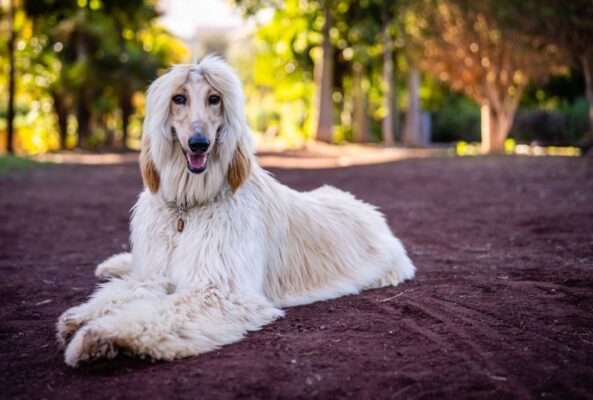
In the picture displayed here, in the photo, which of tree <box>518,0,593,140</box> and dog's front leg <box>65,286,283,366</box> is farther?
tree <box>518,0,593,140</box>

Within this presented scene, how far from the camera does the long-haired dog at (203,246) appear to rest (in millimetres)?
3258

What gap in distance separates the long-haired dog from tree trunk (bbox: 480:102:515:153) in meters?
14.3

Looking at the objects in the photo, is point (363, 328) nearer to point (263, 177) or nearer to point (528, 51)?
point (263, 177)

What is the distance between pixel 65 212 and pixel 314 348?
7.03 metres

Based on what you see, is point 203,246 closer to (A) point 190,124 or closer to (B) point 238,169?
(B) point 238,169

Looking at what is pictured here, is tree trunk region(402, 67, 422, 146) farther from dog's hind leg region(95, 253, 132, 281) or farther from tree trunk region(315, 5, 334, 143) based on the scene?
dog's hind leg region(95, 253, 132, 281)

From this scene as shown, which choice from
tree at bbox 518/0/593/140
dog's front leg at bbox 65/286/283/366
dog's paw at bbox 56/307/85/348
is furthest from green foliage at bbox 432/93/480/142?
dog's paw at bbox 56/307/85/348

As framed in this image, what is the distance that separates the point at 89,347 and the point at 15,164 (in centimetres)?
1517

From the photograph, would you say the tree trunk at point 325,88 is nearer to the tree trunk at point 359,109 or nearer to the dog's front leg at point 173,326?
the tree trunk at point 359,109

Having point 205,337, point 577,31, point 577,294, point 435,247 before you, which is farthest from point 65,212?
point 577,31

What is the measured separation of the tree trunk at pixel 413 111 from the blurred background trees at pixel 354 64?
86 millimetres

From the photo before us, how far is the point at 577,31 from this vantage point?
583 inches

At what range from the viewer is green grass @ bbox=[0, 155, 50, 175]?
621 inches

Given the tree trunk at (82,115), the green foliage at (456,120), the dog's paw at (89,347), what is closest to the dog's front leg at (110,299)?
the dog's paw at (89,347)
